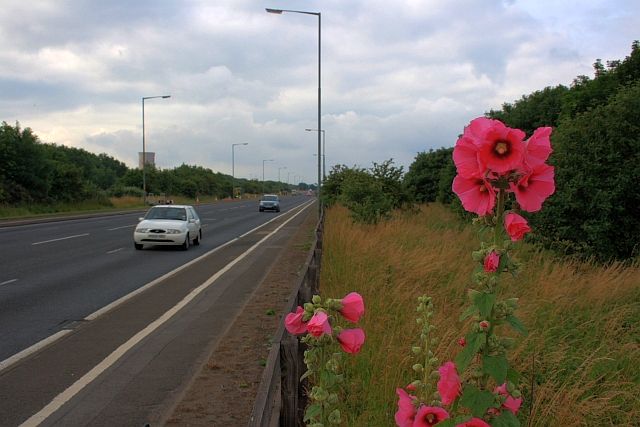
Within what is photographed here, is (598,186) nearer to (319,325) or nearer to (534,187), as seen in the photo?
(534,187)

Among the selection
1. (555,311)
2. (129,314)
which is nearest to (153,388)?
(129,314)

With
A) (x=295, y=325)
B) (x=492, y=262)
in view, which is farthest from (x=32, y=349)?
(x=492, y=262)

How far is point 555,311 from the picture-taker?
695 centimetres

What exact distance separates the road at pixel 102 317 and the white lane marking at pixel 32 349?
0.10 ft

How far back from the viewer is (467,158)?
1797 millimetres

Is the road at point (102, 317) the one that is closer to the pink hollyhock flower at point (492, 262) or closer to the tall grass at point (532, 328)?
the tall grass at point (532, 328)

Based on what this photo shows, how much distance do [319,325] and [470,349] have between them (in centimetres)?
53

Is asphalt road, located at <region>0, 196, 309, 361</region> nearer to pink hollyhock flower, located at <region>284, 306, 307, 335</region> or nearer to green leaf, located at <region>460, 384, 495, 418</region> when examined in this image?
pink hollyhock flower, located at <region>284, 306, 307, 335</region>

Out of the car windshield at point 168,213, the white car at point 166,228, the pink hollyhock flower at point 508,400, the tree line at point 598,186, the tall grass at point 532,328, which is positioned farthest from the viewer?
the car windshield at point 168,213

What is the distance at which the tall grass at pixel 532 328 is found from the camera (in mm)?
4156

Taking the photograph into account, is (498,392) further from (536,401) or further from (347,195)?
(347,195)

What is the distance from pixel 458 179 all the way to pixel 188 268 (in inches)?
480

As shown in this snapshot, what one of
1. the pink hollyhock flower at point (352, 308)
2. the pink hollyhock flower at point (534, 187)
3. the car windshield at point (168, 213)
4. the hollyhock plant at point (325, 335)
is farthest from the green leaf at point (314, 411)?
the car windshield at point (168, 213)

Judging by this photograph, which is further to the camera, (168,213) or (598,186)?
(168,213)
